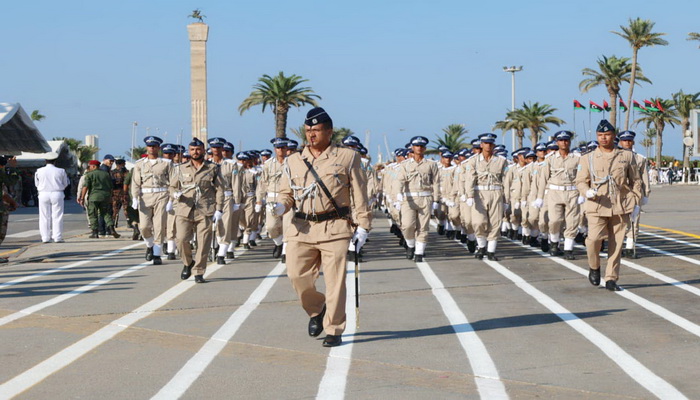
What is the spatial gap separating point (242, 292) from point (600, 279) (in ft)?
15.1

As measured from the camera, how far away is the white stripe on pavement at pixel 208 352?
6.85 m

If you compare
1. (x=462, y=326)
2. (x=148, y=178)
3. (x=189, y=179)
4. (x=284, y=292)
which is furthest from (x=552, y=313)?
(x=148, y=178)

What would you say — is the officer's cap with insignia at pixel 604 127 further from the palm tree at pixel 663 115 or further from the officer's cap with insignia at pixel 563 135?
the palm tree at pixel 663 115

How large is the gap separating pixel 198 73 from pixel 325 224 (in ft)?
141

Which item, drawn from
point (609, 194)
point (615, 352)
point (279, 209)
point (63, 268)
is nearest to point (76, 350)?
point (279, 209)

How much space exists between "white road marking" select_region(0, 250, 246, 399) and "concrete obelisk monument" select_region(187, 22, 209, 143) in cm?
A: 3859

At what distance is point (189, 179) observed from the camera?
14031 mm

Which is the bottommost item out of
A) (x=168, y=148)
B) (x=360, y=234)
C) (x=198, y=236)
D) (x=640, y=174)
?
(x=198, y=236)

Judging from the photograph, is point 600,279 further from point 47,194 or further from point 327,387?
point 47,194

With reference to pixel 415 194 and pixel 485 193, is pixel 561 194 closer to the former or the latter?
pixel 485 193

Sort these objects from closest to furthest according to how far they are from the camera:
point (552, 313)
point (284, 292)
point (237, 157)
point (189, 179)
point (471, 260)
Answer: point (552, 313) < point (284, 292) < point (189, 179) < point (471, 260) < point (237, 157)

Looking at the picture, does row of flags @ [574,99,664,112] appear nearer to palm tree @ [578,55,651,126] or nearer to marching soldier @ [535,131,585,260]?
palm tree @ [578,55,651,126]

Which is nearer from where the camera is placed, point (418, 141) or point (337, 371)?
point (337, 371)

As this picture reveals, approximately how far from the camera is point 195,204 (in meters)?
13.9
